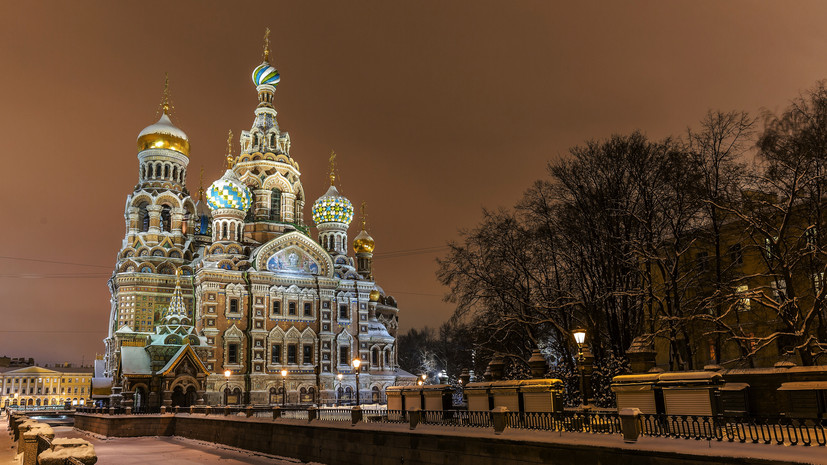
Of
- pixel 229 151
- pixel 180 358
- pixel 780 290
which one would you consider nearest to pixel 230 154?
pixel 229 151

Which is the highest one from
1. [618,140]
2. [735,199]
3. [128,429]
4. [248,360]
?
[618,140]

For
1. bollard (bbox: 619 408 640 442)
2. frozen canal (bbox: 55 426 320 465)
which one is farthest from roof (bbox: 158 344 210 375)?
bollard (bbox: 619 408 640 442)

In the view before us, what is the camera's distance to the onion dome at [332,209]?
60938 mm

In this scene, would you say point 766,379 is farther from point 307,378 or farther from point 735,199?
point 307,378

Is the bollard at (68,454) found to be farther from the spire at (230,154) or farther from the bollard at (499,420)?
the spire at (230,154)

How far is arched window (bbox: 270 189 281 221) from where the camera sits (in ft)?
194

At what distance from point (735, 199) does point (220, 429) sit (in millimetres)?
24185

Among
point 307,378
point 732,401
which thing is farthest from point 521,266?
point 307,378

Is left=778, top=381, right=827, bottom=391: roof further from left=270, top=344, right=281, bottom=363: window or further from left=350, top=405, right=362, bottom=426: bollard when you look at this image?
left=270, top=344, right=281, bottom=363: window

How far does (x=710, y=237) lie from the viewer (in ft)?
78.2

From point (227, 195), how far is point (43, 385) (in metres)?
77.4

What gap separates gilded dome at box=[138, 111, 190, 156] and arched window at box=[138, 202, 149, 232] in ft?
18.0

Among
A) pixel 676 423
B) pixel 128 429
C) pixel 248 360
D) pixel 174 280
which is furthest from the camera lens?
pixel 174 280

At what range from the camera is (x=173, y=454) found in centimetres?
2686
